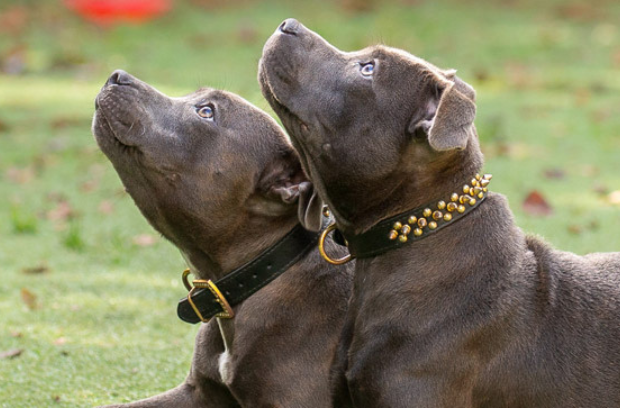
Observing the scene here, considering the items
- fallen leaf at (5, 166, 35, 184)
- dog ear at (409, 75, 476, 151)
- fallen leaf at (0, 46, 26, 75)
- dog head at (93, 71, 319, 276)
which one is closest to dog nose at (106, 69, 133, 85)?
dog head at (93, 71, 319, 276)

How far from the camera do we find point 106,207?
7.29 metres

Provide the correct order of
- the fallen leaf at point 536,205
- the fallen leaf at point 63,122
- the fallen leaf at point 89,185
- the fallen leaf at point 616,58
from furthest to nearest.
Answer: the fallen leaf at point 616,58 → the fallen leaf at point 63,122 → the fallen leaf at point 89,185 → the fallen leaf at point 536,205

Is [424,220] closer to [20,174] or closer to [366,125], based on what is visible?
[366,125]

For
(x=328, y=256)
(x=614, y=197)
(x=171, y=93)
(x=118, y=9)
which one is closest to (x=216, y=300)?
(x=328, y=256)

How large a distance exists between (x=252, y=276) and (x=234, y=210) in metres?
0.29

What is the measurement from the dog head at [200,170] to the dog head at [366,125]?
277mm

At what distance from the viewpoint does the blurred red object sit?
14.5 metres

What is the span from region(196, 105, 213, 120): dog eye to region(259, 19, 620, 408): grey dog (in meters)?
0.39

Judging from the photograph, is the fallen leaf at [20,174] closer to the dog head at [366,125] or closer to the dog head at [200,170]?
the dog head at [200,170]

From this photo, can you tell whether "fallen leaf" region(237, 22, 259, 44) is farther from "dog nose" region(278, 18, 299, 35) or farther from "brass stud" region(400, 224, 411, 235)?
"brass stud" region(400, 224, 411, 235)

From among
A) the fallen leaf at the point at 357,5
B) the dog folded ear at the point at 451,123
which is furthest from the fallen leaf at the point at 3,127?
the dog folded ear at the point at 451,123

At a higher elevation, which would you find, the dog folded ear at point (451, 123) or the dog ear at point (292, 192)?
the dog folded ear at point (451, 123)

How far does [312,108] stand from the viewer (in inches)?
146

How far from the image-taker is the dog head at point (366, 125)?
3.63m
